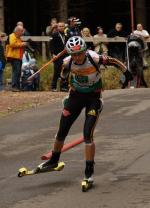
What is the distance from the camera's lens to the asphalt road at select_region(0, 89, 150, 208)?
26.8 feet

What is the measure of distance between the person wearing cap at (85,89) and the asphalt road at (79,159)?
0.42 metres

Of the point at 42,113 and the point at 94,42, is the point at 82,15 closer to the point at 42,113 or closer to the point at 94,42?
the point at 94,42

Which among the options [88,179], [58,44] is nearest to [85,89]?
[88,179]

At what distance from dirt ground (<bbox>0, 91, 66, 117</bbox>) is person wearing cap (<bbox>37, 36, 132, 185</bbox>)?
6.26 metres

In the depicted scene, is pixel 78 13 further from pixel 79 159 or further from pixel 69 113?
pixel 69 113

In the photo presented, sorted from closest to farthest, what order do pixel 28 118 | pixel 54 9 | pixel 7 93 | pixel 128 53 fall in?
pixel 28 118 → pixel 7 93 → pixel 128 53 → pixel 54 9

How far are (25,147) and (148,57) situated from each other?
33.2 feet

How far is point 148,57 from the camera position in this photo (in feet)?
69.5

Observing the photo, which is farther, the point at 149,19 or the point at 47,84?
the point at 149,19

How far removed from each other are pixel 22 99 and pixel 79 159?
20.7 feet

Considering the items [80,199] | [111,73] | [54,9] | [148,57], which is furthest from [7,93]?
[54,9]

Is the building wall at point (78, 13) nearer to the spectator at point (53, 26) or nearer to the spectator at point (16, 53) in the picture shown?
the spectator at point (53, 26)

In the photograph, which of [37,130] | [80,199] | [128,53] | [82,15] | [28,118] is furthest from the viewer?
[82,15]

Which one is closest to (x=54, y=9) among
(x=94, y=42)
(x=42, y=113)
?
(x=94, y=42)
